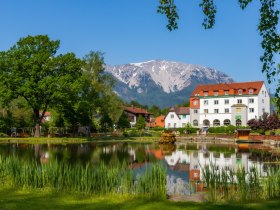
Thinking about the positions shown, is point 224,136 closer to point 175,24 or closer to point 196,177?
point 196,177

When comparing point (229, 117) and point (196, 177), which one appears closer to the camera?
point (196, 177)

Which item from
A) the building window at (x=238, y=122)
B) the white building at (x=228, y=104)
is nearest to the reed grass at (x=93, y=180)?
the white building at (x=228, y=104)

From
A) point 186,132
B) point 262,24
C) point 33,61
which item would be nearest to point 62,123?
point 33,61

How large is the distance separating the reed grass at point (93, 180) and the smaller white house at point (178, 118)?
272 ft

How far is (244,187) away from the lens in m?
12.9

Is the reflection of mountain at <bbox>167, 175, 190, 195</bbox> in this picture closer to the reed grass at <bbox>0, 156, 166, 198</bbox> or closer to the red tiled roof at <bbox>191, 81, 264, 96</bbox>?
the reed grass at <bbox>0, 156, 166, 198</bbox>

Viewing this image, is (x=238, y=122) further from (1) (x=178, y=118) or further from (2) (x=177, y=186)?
(2) (x=177, y=186)

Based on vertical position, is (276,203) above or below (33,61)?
below

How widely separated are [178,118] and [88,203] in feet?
283

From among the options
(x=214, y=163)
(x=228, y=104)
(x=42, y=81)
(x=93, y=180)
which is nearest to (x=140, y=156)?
(x=214, y=163)

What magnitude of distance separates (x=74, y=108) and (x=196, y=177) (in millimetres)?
41070

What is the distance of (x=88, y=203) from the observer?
439 inches

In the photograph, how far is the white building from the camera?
8381 centimetres

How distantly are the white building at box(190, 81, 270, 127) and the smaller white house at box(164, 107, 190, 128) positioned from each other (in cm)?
463
